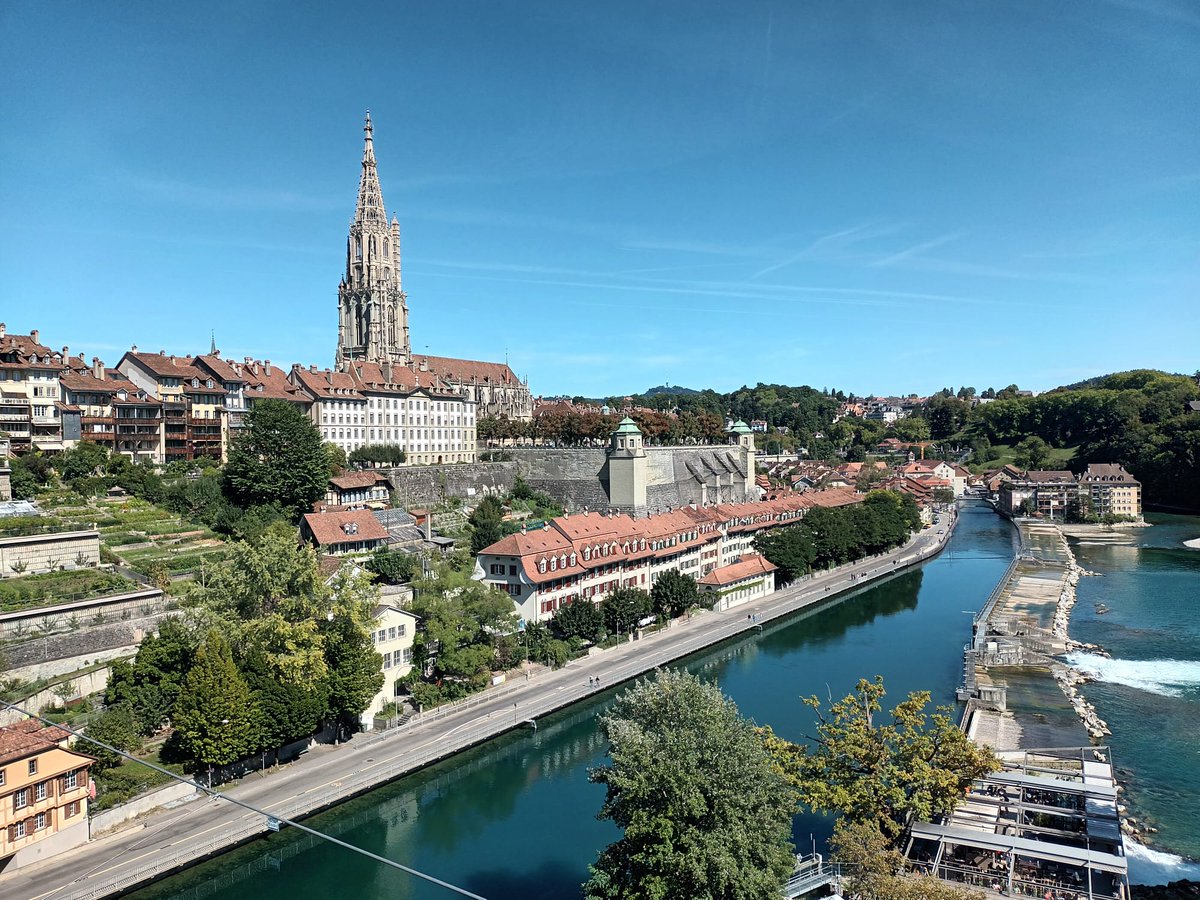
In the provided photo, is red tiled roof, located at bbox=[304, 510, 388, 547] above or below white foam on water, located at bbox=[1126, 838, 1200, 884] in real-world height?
above

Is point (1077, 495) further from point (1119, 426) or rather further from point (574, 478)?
point (574, 478)

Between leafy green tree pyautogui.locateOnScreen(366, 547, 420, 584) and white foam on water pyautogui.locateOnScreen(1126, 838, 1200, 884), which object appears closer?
white foam on water pyautogui.locateOnScreen(1126, 838, 1200, 884)

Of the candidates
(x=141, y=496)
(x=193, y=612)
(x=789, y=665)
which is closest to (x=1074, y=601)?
(x=789, y=665)

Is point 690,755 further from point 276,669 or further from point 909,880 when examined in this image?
point 276,669

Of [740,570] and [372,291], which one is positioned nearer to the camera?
[740,570]

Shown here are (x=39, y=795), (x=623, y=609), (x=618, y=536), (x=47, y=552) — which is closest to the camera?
(x=39, y=795)

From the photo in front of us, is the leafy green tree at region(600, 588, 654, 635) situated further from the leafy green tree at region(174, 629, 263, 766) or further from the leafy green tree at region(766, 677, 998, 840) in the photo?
the leafy green tree at region(766, 677, 998, 840)

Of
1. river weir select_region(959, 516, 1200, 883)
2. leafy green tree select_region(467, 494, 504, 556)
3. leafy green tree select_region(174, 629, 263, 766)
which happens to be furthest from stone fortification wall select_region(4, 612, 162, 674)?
river weir select_region(959, 516, 1200, 883)

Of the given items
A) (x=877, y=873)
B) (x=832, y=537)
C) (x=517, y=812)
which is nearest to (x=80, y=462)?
(x=517, y=812)
